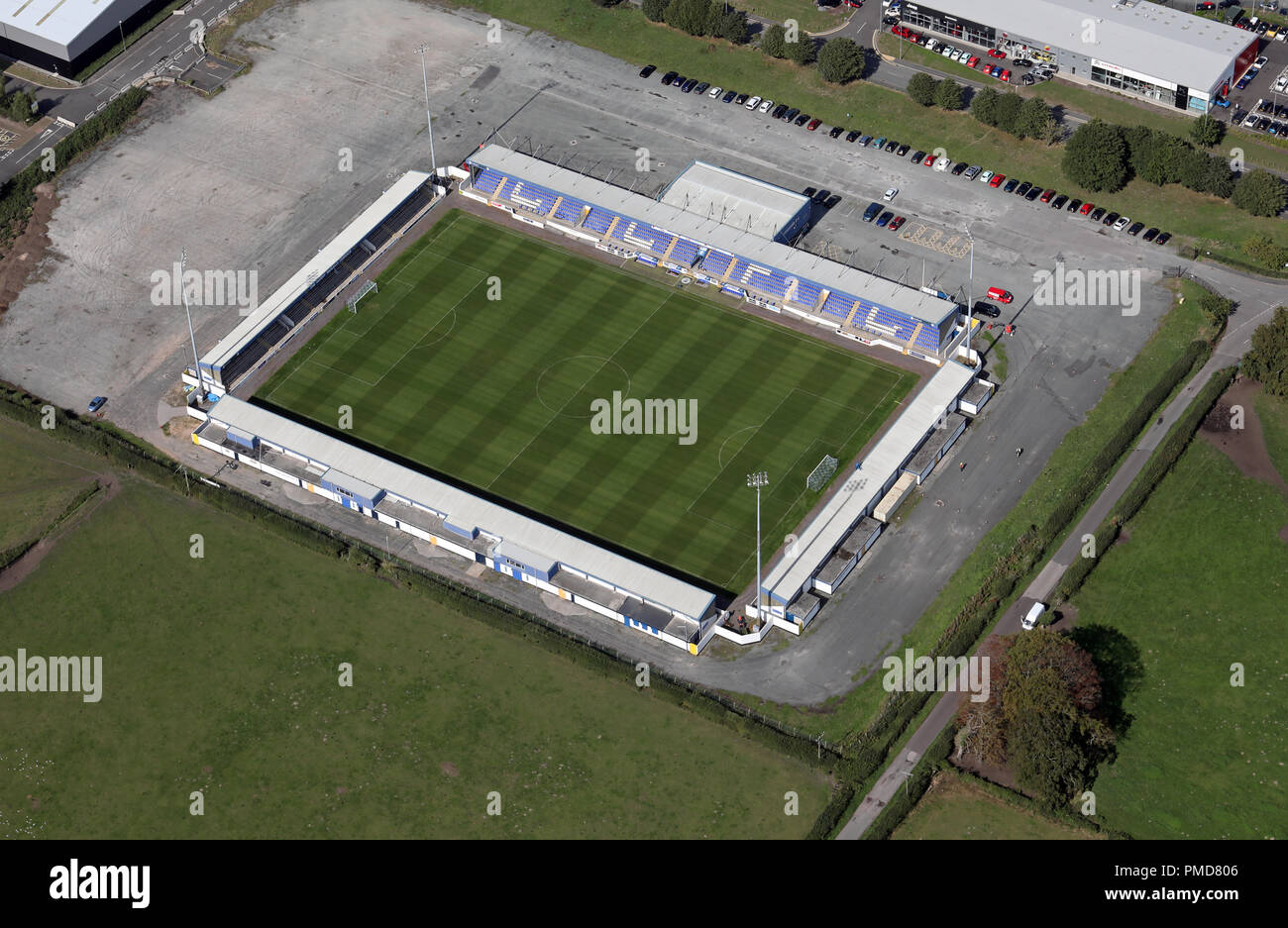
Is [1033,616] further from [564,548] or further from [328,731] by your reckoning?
[328,731]

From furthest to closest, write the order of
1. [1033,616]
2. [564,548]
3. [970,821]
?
[564,548] < [1033,616] < [970,821]

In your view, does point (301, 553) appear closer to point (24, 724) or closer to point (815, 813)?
point (24, 724)

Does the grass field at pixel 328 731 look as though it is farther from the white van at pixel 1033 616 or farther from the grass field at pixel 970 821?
the white van at pixel 1033 616

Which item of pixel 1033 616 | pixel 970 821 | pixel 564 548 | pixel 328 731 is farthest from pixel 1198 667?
pixel 328 731

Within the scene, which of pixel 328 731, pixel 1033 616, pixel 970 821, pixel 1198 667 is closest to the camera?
pixel 970 821

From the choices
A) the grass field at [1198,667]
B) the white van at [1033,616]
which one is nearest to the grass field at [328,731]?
the white van at [1033,616]
